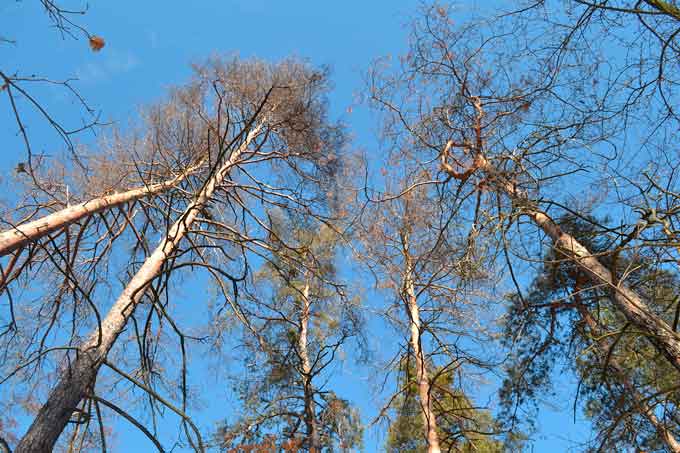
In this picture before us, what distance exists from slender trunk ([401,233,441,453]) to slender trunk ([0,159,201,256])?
310 centimetres

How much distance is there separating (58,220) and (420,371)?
183 inches

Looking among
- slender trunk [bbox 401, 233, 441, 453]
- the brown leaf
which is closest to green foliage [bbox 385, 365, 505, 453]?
slender trunk [bbox 401, 233, 441, 453]

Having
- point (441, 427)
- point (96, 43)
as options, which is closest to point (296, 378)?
point (441, 427)

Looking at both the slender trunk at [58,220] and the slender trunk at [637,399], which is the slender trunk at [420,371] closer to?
the slender trunk at [637,399]

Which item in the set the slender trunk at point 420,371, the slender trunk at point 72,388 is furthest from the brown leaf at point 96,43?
the slender trunk at point 420,371

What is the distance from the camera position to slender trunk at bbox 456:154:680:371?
7.37 ft

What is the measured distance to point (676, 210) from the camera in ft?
6.98

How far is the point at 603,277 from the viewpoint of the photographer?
10.3 feet

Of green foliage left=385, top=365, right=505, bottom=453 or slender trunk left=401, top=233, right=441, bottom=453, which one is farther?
green foliage left=385, top=365, right=505, bottom=453

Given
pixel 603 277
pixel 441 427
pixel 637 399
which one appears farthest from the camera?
pixel 441 427

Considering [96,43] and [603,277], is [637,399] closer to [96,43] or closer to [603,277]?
[603,277]

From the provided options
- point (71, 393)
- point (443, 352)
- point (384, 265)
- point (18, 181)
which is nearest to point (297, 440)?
point (443, 352)

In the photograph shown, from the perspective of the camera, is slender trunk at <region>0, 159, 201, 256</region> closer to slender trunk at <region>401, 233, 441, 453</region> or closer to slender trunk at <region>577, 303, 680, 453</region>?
slender trunk at <region>401, 233, 441, 453</region>

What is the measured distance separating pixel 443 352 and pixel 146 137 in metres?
5.62
